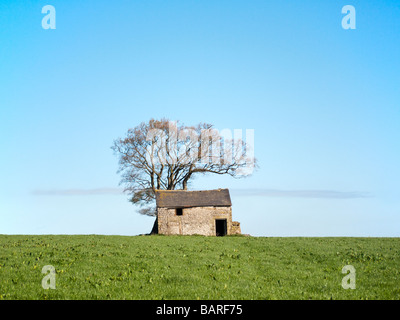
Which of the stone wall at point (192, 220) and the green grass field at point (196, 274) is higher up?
the green grass field at point (196, 274)

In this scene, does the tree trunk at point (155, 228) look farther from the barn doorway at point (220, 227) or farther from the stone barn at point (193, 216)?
the barn doorway at point (220, 227)

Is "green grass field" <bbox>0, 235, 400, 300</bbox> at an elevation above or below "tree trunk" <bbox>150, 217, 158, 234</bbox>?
above

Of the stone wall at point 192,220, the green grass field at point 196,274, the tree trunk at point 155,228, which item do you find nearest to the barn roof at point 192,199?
the stone wall at point 192,220

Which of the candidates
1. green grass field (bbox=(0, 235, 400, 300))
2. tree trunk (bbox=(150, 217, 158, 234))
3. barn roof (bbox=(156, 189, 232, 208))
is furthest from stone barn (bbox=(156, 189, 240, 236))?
green grass field (bbox=(0, 235, 400, 300))

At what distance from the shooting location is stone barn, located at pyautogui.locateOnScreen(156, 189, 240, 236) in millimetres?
49719

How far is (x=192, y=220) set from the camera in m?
50.0

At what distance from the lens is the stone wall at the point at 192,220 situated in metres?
49.7

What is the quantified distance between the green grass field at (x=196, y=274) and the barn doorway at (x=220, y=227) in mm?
22617

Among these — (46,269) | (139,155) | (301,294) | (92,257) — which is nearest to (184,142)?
(139,155)

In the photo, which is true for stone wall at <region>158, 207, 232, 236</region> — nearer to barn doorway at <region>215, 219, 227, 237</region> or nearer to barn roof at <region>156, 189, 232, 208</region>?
barn roof at <region>156, 189, 232, 208</region>

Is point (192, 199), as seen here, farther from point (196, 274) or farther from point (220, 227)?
point (196, 274)
